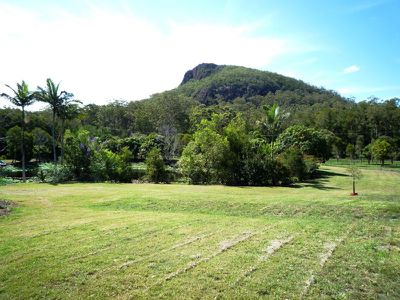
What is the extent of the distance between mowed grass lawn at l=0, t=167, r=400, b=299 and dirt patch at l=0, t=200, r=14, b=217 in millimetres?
471

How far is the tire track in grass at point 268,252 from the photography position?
7091 mm

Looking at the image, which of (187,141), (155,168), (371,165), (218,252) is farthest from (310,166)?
(371,165)

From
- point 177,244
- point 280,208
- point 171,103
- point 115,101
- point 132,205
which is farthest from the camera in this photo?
point 115,101

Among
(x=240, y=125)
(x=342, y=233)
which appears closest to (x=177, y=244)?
(x=342, y=233)

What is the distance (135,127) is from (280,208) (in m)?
75.9

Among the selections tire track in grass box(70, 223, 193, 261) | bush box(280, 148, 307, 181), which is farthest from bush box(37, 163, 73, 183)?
tire track in grass box(70, 223, 193, 261)

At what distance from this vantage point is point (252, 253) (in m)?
8.55

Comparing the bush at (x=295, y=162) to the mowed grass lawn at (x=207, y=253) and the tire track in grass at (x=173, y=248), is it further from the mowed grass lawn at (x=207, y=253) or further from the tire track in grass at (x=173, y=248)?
the tire track in grass at (x=173, y=248)

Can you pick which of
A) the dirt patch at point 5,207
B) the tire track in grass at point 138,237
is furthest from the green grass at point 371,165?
the dirt patch at point 5,207

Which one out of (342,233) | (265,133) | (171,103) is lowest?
(342,233)

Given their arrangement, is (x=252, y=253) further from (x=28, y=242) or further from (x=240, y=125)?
(x=240, y=125)

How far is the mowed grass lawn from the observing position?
6535mm

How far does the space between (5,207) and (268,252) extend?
11.8 m

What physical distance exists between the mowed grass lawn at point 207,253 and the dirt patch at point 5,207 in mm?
471
